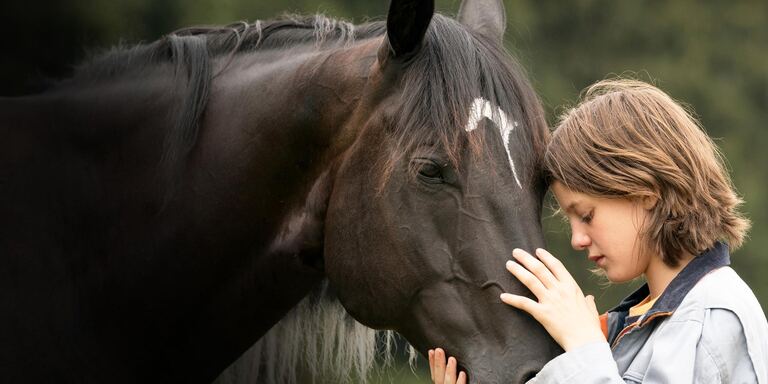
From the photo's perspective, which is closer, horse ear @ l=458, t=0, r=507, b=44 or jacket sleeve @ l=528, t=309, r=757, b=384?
jacket sleeve @ l=528, t=309, r=757, b=384

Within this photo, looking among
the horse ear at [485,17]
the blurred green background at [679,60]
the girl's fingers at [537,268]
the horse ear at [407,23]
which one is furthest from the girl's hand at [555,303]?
the blurred green background at [679,60]

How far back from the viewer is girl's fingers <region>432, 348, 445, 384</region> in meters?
2.62

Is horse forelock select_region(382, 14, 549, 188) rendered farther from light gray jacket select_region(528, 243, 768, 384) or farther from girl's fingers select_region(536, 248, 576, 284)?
light gray jacket select_region(528, 243, 768, 384)

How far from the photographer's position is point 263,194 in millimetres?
2979

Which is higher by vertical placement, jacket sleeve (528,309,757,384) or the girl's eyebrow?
the girl's eyebrow

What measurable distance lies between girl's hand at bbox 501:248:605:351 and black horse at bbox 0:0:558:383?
2.1 inches

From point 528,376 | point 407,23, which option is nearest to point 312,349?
point 528,376

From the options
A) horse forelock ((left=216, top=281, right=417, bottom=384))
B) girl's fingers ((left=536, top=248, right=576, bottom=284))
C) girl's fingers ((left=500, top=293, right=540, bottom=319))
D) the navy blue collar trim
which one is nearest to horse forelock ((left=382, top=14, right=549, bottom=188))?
girl's fingers ((left=536, top=248, right=576, bottom=284))

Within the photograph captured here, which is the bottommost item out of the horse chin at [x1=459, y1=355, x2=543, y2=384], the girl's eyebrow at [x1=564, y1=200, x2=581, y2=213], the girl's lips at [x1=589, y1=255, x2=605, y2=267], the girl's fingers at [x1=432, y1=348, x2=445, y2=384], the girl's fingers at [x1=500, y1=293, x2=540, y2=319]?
the girl's fingers at [x1=432, y1=348, x2=445, y2=384]

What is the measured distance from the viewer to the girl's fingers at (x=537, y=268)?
2.49 meters

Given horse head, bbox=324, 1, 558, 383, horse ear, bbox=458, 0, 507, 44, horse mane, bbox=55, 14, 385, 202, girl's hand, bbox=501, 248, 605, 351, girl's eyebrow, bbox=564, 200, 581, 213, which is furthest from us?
horse ear, bbox=458, 0, 507, 44

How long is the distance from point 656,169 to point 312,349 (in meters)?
1.35

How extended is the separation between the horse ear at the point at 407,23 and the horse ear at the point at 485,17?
1.27ft

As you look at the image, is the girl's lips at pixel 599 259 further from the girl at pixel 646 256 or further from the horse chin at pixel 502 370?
the horse chin at pixel 502 370
